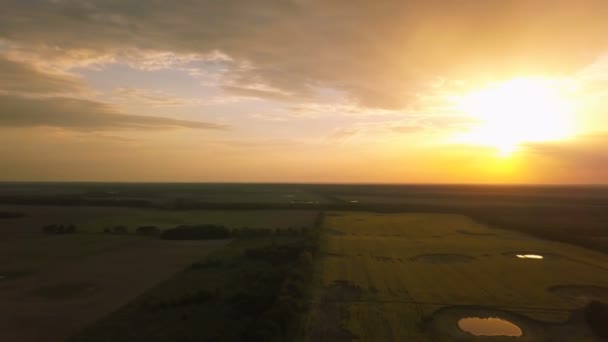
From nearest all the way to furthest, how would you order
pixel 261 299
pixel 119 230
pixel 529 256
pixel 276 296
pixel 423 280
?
pixel 261 299 < pixel 276 296 < pixel 423 280 < pixel 529 256 < pixel 119 230

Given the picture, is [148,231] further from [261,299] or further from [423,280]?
[423,280]

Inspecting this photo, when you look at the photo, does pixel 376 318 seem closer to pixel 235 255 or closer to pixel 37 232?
pixel 235 255

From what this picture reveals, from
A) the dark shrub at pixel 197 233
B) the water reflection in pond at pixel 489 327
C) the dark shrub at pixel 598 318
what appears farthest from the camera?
the dark shrub at pixel 197 233

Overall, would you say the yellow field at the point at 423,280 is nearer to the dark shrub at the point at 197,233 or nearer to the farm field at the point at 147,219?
the dark shrub at the point at 197,233

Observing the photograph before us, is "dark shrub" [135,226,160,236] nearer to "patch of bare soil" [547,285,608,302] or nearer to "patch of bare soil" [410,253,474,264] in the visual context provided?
"patch of bare soil" [410,253,474,264]

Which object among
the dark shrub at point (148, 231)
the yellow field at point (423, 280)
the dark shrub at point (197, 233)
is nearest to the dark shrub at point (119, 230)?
the dark shrub at point (148, 231)

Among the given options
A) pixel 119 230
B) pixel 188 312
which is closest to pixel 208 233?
pixel 119 230

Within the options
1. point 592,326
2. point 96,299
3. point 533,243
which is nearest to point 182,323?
point 96,299
